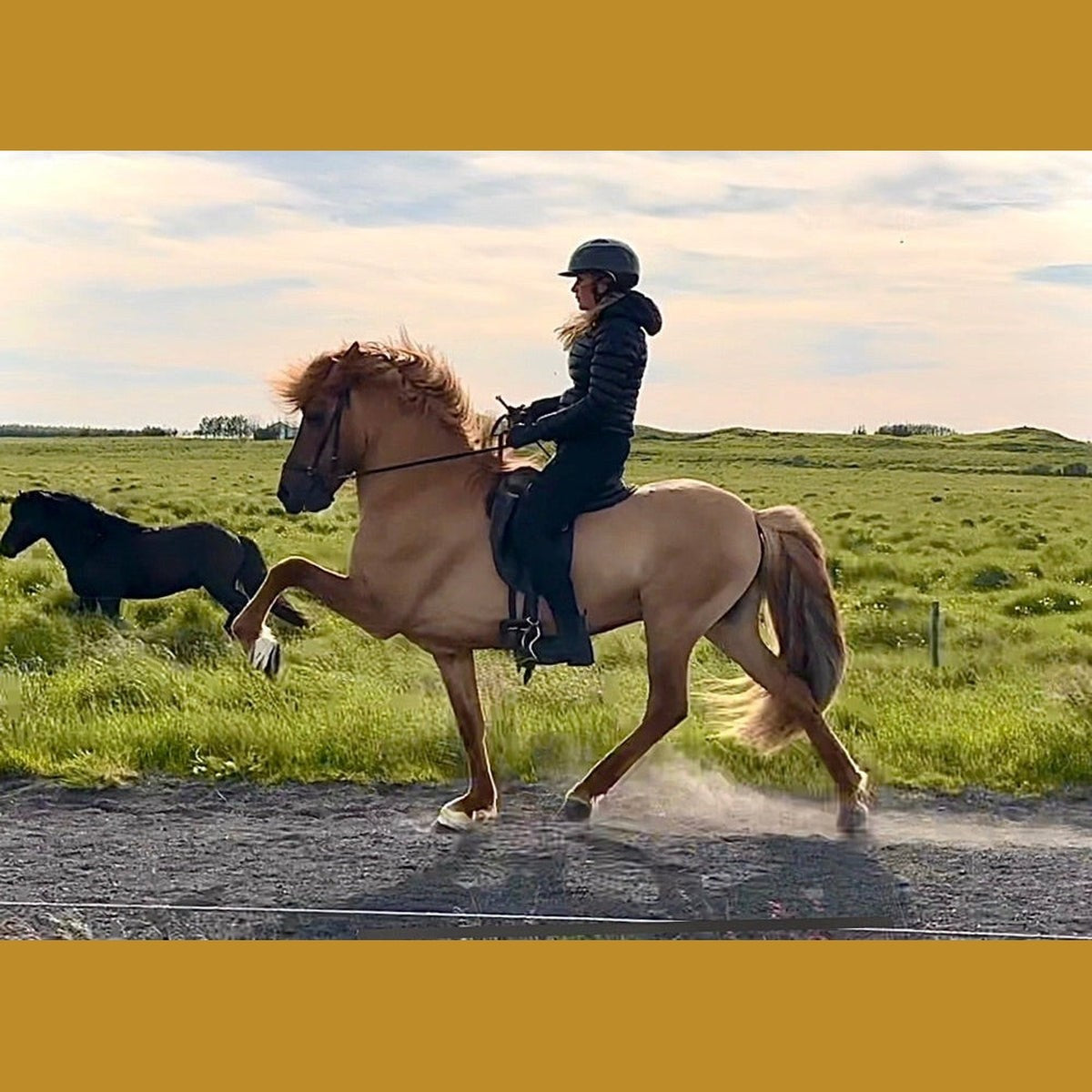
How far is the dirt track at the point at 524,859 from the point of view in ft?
19.8

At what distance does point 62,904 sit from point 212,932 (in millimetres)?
628

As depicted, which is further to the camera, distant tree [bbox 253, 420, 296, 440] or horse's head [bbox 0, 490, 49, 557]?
horse's head [bbox 0, 490, 49, 557]


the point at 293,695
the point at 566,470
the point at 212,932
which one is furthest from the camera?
the point at 293,695

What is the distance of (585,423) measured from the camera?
248 inches

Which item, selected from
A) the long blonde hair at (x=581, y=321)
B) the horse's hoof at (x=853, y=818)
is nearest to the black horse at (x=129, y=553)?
the long blonde hair at (x=581, y=321)

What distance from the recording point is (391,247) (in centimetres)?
712

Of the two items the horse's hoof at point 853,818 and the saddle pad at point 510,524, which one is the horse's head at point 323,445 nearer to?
the saddle pad at point 510,524

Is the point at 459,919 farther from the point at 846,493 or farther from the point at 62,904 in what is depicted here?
the point at 846,493

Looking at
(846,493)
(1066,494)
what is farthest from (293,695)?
(1066,494)

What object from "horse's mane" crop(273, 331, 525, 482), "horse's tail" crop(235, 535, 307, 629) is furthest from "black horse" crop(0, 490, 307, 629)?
"horse's mane" crop(273, 331, 525, 482)

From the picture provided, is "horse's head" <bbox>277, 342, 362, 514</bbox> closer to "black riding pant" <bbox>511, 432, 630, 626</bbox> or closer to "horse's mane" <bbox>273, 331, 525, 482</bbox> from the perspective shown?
"horse's mane" <bbox>273, 331, 525, 482</bbox>

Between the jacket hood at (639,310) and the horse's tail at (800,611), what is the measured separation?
0.97 meters

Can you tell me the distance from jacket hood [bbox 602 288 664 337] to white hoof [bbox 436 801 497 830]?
7.25 feet

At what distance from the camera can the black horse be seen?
748 centimetres
